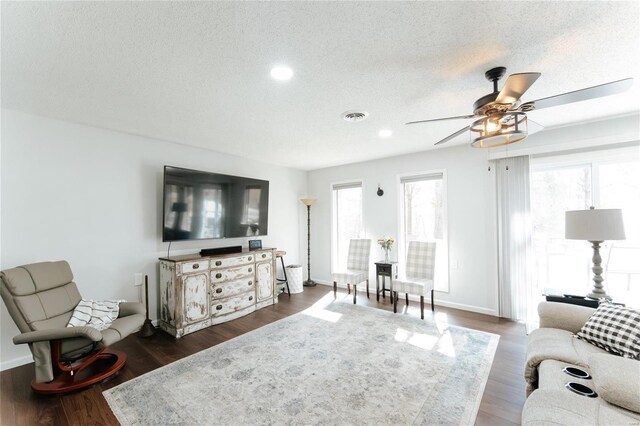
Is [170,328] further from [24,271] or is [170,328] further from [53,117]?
[53,117]

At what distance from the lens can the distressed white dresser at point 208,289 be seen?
3297 mm

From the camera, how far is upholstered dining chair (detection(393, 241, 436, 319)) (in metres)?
3.76

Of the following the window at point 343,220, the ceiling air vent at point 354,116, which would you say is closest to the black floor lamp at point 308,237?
the window at point 343,220

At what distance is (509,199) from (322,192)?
3305 millimetres

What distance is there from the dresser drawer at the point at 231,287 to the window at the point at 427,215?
253cm

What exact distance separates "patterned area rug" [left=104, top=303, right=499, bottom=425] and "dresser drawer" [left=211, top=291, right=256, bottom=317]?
0.64 meters

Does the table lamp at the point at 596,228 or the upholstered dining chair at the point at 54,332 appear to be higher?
the table lamp at the point at 596,228

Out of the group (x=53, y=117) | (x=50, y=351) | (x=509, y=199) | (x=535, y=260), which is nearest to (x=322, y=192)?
(x=509, y=199)

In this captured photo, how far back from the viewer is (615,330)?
1787mm

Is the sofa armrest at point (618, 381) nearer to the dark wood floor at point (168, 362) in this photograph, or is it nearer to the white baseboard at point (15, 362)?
the dark wood floor at point (168, 362)

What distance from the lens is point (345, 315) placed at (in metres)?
3.86

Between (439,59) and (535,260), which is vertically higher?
(439,59)

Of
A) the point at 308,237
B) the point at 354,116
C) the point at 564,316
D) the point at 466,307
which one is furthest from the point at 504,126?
the point at 308,237

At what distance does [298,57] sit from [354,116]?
115 centimetres
